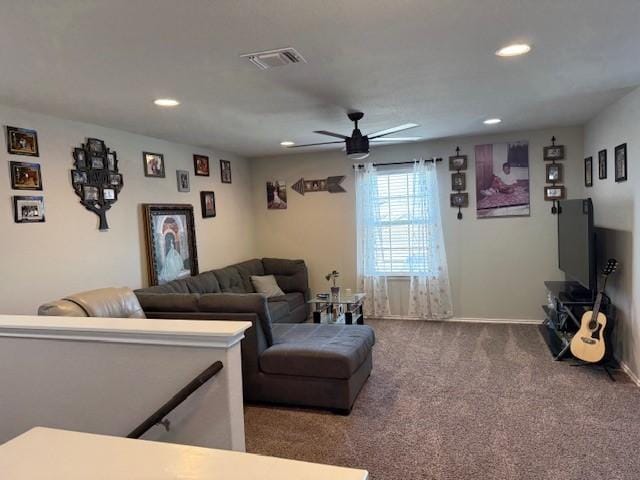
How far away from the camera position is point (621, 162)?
3.65m

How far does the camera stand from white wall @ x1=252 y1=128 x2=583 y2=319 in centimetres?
522

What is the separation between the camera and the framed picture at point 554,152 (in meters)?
5.08

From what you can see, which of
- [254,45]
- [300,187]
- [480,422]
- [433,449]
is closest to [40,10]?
[254,45]

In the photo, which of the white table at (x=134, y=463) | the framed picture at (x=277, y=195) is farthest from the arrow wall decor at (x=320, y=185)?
the white table at (x=134, y=463)

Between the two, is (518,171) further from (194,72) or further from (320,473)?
(320,473)

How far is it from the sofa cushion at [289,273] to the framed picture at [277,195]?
811 millimetres

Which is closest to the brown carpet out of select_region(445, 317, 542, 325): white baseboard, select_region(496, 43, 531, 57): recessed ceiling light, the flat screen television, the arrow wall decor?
the flat screen television

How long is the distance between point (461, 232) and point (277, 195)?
2.63 metres

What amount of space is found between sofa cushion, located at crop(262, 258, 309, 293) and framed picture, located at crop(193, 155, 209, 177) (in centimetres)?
156

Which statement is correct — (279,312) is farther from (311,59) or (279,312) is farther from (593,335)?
(311,59)

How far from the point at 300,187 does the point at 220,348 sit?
4.61 metres

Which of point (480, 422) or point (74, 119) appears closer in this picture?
point (480, 422)

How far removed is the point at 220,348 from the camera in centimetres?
180

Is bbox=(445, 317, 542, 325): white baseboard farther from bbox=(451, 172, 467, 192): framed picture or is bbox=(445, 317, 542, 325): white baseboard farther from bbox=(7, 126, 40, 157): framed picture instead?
bbox=(7, 126, 40, 157): framed picture
